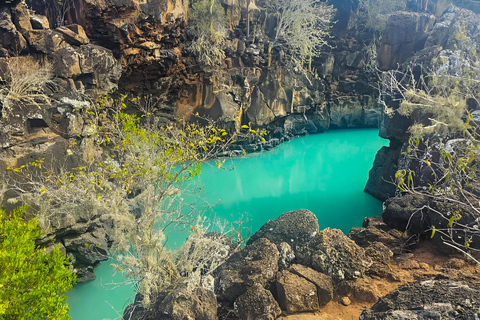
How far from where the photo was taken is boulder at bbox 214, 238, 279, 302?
453cm

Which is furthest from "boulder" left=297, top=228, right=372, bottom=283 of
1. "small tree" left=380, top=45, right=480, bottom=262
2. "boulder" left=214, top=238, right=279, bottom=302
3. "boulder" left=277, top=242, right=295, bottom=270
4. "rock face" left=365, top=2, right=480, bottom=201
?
"rock face" left=365, top=2, right=480, bottom=201

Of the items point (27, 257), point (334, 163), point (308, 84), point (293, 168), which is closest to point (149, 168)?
point (27, 257)

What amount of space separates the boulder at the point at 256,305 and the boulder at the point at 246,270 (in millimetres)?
200

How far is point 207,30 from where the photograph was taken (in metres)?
14.8

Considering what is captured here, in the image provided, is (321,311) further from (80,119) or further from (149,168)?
(80,119)

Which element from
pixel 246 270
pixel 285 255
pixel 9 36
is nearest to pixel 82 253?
pixel 246 270

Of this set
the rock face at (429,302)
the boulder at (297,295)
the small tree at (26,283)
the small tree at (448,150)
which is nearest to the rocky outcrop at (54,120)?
the small tree at (26,283)

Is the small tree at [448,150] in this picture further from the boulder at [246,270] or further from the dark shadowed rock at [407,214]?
the boulder at [246,270]

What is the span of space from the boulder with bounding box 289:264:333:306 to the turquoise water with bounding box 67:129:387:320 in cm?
244

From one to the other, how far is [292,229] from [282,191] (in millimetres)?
6236

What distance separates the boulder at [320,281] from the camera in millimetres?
4363

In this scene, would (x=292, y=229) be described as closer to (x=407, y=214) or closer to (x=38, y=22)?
(x=407, y=214)

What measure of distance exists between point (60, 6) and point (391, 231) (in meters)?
11.4

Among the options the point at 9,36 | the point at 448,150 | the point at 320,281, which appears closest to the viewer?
the point at 320,281
